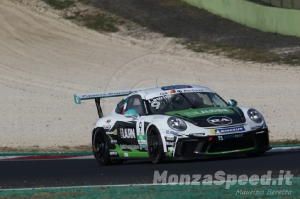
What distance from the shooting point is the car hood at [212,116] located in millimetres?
9766

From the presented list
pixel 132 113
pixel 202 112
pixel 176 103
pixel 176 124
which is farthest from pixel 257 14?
pixel 176 124

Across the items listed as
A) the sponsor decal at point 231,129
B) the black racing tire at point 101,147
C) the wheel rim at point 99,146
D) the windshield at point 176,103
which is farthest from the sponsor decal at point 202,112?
the wheel rim at point 99,146

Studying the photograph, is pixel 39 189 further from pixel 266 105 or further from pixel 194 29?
pixel 194 29

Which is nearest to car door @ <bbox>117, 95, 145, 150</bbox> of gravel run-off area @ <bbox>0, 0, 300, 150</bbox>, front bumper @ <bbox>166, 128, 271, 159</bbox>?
front bumper @ <bbox>166, 128, 271, 159</bbox>

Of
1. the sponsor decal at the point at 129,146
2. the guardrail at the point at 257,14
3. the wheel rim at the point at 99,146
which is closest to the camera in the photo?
the sponsor decal at the point at 129,146

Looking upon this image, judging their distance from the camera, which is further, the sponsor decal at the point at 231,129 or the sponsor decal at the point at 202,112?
the sponsor decal at the point at 202,112

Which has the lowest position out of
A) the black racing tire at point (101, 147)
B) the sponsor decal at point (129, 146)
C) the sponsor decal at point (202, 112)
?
the black racing tire at point (101, 147)

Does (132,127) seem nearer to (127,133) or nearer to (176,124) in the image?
(127,133)

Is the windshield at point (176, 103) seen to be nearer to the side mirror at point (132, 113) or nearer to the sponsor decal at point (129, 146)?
the side mirror at point (132, 113)

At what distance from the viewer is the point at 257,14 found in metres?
29.2

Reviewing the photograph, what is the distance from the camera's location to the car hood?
32.0ft

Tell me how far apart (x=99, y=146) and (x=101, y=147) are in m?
0.09

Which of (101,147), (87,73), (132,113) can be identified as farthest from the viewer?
(87,73)

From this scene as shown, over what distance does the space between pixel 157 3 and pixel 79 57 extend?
6.71 meters
